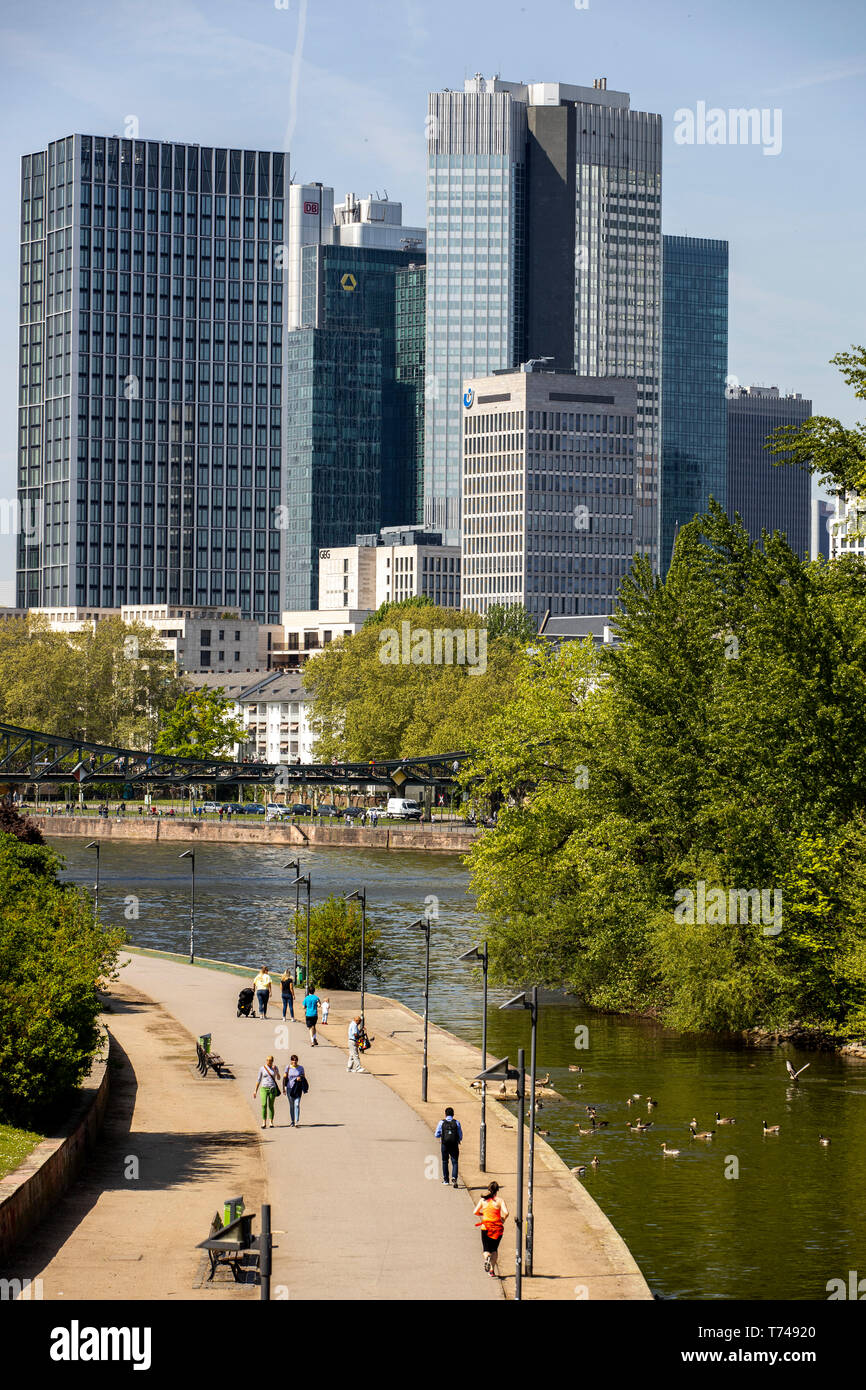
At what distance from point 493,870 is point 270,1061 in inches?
1045

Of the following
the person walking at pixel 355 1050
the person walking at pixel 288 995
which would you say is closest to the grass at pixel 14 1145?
the person walking at pixel 355 1050

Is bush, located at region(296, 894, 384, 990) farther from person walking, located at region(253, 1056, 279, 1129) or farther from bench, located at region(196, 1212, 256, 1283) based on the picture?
bench, located at region(196, 1212, 256, 1283)

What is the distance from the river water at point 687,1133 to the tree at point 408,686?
82.1m

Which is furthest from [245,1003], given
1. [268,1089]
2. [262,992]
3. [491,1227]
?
[491,1227]

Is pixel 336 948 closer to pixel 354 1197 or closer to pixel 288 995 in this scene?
pixel 288 995

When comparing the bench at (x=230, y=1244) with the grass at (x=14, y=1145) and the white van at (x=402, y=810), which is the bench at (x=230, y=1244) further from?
the white van at (x=402, y=810)

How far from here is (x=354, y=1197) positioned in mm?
34906

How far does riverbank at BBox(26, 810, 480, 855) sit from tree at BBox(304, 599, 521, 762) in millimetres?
13803

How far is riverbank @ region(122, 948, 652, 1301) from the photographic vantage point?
30500 millimetres

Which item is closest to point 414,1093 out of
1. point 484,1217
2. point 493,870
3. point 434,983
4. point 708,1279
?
point 708,1279

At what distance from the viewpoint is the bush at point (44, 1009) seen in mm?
35188

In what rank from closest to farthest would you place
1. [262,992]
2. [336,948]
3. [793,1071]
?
[793,1071]
[262,992]
[336,948]

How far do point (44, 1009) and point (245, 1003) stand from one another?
22633mm

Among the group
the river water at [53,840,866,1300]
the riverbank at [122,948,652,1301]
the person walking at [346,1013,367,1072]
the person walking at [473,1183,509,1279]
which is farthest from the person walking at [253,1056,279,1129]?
the person walking at [473,1183,509,1279]
